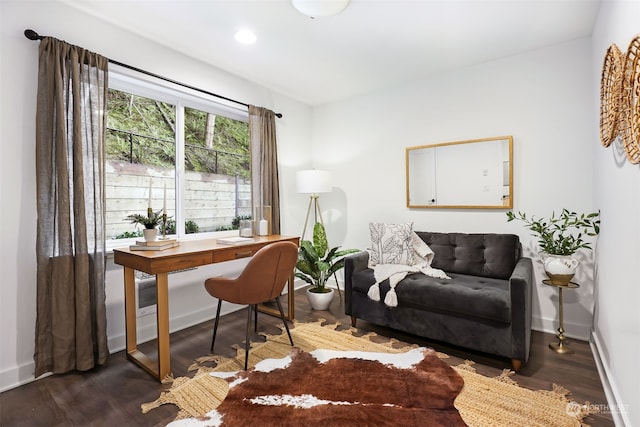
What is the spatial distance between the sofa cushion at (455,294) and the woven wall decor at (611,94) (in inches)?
45.1

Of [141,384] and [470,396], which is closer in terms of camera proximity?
[470,396]

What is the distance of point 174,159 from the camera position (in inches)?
117

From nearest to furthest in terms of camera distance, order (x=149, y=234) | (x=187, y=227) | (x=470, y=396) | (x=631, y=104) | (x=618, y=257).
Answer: (x=631, y=104)
(x=618, y=257)
(x=470, y=396)
(x=149, y=234)
(x=187, y=227)

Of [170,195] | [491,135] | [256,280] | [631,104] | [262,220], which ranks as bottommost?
[256,280]

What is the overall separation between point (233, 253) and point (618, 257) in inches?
94.2

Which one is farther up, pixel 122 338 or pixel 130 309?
pixel 130 309

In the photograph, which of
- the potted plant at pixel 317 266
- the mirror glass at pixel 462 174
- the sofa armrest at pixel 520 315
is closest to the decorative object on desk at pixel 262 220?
the potted plant at pixel 317 266

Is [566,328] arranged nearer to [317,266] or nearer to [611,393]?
[611,393]

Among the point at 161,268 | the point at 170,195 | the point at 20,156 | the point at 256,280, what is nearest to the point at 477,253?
the point at 256,280

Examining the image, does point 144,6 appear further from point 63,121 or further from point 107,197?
point 107,197

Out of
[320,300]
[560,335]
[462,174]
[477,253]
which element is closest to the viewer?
[560,335]

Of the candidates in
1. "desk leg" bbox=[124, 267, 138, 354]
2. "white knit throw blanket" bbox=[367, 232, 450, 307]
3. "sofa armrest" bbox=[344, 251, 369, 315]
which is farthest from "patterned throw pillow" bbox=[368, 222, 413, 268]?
"desk leg" bbox=[124, 267, 138, 354]

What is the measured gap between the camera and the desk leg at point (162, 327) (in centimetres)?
202

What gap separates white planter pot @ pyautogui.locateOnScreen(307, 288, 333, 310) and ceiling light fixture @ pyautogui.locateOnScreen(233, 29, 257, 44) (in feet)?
8.10
